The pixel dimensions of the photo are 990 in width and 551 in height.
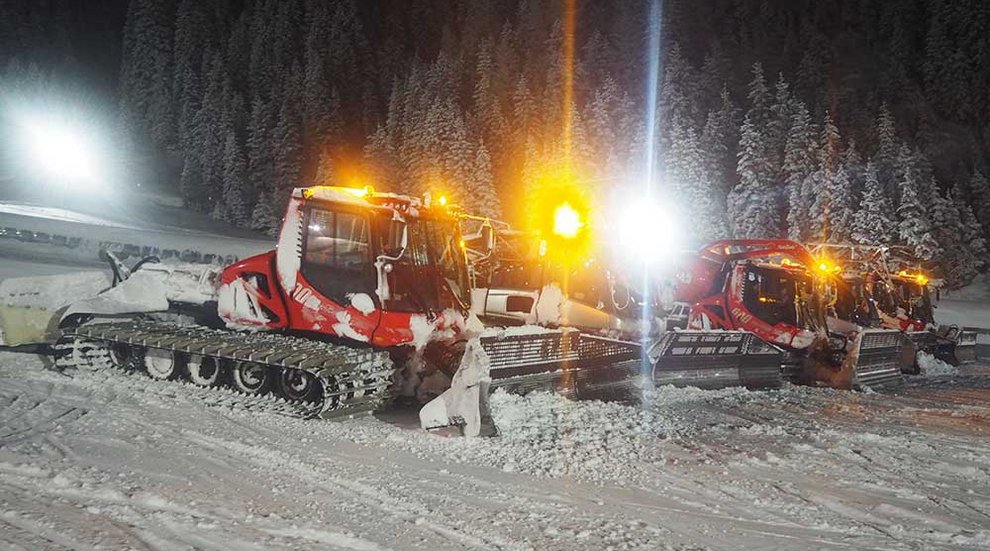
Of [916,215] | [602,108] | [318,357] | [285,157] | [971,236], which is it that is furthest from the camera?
[285,157]

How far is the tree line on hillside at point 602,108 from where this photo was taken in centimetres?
5056

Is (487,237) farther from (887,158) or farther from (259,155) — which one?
(259,155)

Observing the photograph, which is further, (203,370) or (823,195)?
(823,195)

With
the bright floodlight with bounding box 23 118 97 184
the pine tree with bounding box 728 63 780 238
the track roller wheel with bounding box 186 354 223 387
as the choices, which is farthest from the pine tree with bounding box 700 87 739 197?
the bright floodlight with bounding box 23 118 97 184

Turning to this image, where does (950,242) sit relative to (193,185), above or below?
below

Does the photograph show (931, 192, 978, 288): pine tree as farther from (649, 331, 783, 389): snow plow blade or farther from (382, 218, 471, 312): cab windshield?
(382, 218, 471, 312): cab windshield

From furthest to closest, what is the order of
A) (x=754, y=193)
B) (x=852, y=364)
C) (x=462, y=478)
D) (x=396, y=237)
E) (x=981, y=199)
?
(x=981, y=199), (x=754, y=193), (x=852, y=364), (x=396, y=237), (x=462, y=478)

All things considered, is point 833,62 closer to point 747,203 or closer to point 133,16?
point 747,203

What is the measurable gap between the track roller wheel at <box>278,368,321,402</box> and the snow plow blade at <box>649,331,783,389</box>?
5128mm

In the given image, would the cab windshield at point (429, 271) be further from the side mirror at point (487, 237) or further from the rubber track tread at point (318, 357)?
the rubber track tread at point (318, 357)

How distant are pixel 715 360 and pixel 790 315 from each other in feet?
13.0

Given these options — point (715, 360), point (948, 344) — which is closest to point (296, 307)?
point (715, 360)

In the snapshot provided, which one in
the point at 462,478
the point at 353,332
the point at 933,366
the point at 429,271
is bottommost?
the point at 933,366

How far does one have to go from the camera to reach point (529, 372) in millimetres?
9602
